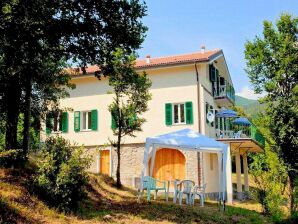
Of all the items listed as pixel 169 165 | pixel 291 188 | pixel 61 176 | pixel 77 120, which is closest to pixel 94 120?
pixel 77 120

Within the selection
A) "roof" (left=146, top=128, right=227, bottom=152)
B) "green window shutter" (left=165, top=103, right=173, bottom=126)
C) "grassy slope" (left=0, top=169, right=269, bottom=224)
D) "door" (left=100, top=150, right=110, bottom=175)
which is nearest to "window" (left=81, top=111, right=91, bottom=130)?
"door" (left=100, top=150, right=110, bottom=175)

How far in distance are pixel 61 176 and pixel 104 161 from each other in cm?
1448

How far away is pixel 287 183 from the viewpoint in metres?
16.1

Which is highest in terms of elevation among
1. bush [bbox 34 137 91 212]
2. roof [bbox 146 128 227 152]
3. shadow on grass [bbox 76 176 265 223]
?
roof [bbox 146 128 227 152]

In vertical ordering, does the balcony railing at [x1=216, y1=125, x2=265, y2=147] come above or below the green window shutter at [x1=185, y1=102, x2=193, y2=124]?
below

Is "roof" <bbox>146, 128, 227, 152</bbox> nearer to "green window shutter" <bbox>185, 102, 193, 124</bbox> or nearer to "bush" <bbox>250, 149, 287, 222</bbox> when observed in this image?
"bush" <bbox>250, 149, 287, 222</bbox>

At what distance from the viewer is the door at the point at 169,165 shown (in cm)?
2312

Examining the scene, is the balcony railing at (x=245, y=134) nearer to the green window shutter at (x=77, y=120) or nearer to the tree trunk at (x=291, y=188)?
the tree trunk at (x=291, y=188)

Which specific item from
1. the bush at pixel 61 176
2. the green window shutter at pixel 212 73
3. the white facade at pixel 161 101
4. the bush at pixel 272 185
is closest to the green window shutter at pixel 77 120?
the white facade at pixel 161 101

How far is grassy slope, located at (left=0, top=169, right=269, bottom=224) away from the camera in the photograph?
9820mm

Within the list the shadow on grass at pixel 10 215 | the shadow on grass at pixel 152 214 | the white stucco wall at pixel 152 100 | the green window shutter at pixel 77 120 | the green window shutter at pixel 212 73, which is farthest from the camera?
the green window shutter at pixel 77 120

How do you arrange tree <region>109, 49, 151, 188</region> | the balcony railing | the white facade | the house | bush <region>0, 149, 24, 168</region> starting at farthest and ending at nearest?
the balcony railing
the white facade
the house
tree <region>109, 49, 151, 188</region>
bush <region>0, 149, 24, 168</region>

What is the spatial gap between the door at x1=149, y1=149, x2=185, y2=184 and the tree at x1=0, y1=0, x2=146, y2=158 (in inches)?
455

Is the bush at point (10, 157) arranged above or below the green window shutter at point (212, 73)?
below
